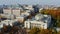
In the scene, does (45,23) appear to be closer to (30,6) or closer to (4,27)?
(4,27)

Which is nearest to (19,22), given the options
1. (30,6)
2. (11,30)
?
(11,30)

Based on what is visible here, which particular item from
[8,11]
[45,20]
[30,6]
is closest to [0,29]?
[45,20]

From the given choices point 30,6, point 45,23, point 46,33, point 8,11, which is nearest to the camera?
point 46,33

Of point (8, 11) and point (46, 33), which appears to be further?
point (8, 11)

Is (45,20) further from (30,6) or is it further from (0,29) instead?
(30,6)

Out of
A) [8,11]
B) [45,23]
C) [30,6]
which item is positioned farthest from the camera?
[30,6]

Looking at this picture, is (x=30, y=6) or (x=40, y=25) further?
(x=30, y=6)

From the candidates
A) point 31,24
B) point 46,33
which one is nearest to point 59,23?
point 31,24

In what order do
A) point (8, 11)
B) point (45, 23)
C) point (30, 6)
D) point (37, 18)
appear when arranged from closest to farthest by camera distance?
point (45, 23) → point (37, 18) → point (8, 11) → point (30, 6)

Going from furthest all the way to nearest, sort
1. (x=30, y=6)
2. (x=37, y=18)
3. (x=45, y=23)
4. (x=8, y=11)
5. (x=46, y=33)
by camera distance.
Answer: (x=30, y=6)
(x=8, y=11)
(x=37, y=18)
(x=45, y=23)
(x=46, y=33)
